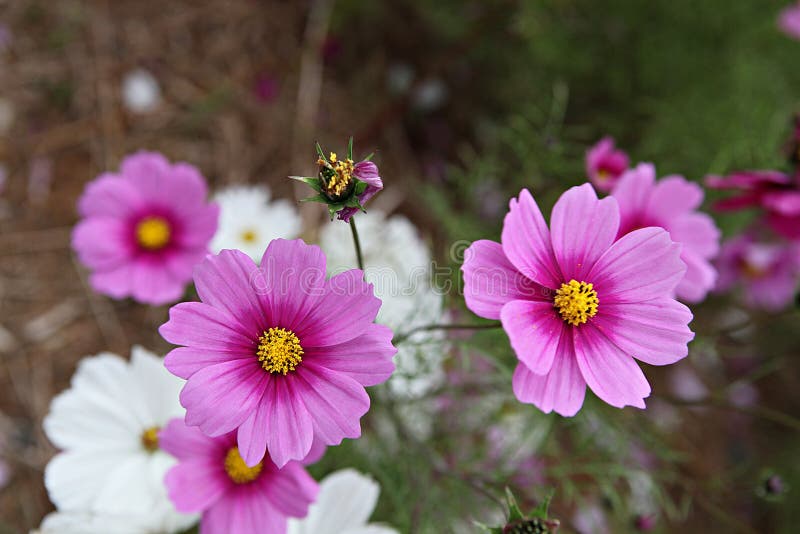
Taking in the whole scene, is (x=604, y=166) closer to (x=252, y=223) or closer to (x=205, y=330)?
(x=252, y=223)

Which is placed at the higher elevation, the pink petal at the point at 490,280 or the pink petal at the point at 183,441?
the pink petal at the point at 490,280

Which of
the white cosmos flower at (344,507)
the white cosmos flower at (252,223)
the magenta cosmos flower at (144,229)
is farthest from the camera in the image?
the white cosmos flower at (252,223)

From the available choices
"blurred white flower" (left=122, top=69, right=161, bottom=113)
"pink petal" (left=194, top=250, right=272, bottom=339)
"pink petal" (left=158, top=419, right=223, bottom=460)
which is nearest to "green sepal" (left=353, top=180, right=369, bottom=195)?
"pink petal" (left=194, top=250, right=272, bottom=339)

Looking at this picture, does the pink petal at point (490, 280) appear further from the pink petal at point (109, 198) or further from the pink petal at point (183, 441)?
the pink petal at point (109, 198)

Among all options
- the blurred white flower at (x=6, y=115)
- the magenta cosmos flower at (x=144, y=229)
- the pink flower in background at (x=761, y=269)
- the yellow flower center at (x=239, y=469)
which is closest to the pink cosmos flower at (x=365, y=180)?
the yellow flower center at (x=239, y=469)

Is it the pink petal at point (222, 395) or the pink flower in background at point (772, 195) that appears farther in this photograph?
the pink flower in background at point (772, 195)

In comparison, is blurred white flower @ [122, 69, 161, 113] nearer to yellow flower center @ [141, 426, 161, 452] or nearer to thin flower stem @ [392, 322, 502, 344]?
yellow flower center @ [141, 426, 161, 452]

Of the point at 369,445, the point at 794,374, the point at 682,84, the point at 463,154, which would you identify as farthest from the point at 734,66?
the point at 369,445
